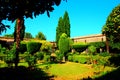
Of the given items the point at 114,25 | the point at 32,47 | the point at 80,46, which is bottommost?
the point at 32,47

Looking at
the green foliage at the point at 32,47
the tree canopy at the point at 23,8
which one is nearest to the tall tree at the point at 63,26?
the green foliage at the point at 32,47

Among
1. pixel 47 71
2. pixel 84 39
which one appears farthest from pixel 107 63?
pixel 84 39

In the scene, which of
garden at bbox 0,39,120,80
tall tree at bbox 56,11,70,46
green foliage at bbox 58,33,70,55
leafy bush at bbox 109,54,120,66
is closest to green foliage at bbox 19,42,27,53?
garden at bbox 0,39,120,80

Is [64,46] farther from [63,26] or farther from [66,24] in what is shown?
[66,24]

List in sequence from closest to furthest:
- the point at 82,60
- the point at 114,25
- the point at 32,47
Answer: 1. the point at 114,25
2. the point at 82,60
3. the point at 32,47

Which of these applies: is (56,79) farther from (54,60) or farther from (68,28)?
(68,28)

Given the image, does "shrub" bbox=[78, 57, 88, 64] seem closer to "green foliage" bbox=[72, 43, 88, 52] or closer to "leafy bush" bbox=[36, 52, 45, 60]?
"leafy bush" bbox=[36, 52, 45, 60]

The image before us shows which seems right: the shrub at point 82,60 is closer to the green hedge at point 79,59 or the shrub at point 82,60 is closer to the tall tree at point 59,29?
the green hedge at point 79,59

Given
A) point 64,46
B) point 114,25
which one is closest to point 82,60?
point 64,46

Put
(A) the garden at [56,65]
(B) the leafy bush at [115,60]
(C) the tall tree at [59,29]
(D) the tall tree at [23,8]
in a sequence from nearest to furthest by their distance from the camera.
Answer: (D) the tall tree at [23,8], (A) the garden at [56,65], (B) the leafy bush at [115,60], (C) the tall tree at [59,29]

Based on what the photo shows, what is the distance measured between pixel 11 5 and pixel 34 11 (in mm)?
962

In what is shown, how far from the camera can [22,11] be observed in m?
9.55

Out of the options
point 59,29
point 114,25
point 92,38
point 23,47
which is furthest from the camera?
point 59,29

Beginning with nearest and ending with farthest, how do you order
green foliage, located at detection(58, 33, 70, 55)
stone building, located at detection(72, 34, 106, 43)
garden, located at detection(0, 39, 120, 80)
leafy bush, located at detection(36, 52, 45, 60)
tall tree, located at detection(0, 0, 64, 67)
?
tall tree, located at detection(0, 0, 64, 67)
garden, located at detection(0, 39, 120, 80)
leafy bush, located at detection(36, 52, 45, 60)
green foliage, located at detection(58, 33, 70, 55)
stone building, located at detection(72, 34, 106, 43)
